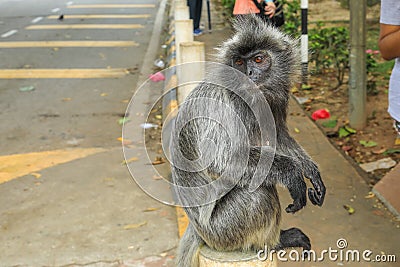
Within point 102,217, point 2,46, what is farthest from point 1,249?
point 2,46

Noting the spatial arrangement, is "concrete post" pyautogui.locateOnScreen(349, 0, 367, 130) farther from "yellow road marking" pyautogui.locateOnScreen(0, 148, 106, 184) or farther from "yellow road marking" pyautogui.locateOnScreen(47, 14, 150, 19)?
"yellow road marking" pyautogui.locateOnScreen(47, 14, 150, 19)

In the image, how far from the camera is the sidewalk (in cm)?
433

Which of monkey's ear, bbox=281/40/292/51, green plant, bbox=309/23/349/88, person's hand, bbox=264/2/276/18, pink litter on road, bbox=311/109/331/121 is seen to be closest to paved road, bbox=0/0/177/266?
monkey's ear, bbox=281/40/292/51

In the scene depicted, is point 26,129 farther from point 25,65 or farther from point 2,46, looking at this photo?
point 2,46

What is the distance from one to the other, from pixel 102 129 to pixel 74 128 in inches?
14.0

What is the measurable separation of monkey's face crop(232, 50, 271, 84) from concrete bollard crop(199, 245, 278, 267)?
0.89m

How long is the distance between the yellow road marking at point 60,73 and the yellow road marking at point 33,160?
3.53m

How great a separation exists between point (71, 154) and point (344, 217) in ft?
10.0

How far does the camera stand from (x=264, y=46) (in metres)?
3.03

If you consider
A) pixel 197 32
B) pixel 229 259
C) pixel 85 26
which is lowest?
pixel 85 26

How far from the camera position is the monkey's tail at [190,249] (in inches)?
126

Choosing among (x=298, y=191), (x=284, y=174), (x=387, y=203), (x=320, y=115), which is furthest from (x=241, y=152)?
(x=320, y=115)

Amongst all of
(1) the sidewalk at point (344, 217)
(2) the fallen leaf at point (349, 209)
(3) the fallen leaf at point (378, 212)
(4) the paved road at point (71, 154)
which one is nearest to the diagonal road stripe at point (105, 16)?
(4) the paved road at point (71, 154)

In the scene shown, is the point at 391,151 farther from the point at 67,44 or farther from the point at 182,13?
the point at 67,44
